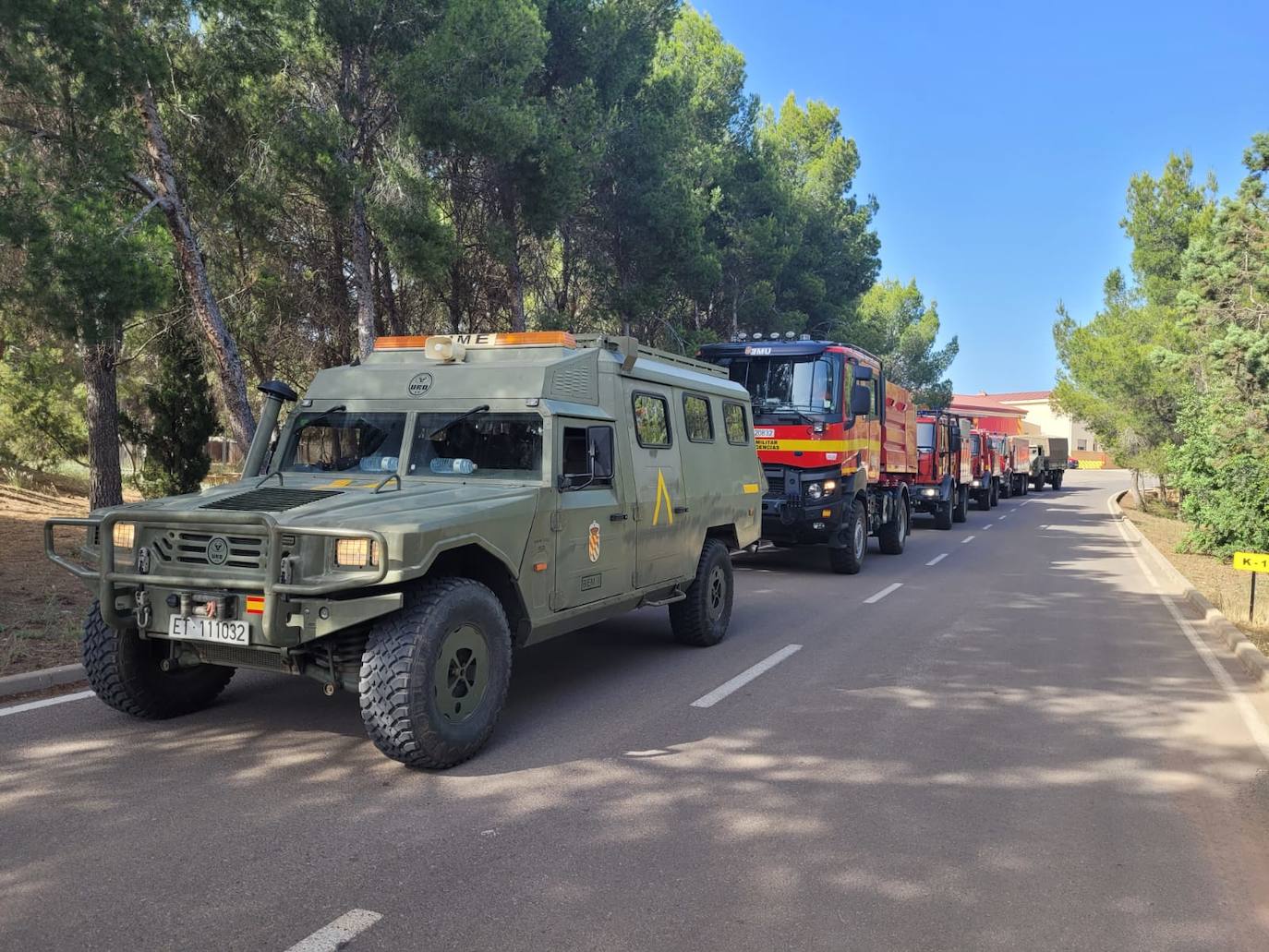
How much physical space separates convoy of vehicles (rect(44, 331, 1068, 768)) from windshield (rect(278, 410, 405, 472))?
0.01m

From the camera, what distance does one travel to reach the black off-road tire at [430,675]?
4.84 meters

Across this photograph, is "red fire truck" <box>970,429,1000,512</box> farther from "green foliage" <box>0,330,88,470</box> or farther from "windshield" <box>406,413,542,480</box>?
"windshield" <box>406,413,542,480</box>

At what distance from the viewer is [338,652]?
5117 mm

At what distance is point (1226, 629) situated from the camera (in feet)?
31.9

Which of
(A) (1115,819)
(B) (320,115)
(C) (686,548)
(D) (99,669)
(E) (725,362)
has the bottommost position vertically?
(A) (1115,819)

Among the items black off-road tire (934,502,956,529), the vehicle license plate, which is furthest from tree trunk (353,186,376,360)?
black off-road tire (934,502,956,529)

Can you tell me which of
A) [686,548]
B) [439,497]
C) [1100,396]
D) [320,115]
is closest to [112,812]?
[439,497]

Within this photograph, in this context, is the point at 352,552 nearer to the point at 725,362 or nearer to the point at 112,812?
the point at 112,812

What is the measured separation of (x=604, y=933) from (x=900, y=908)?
1.17m

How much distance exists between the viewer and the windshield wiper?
20.3 feet

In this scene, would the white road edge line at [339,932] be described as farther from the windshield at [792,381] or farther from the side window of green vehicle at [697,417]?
the windshield at [792,381]

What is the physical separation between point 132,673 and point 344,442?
74.5 inches

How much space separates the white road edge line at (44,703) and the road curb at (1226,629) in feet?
28.8

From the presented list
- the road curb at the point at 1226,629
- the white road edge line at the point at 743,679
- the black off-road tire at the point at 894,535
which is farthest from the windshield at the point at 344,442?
the black off-road tire at the point at 894,535
